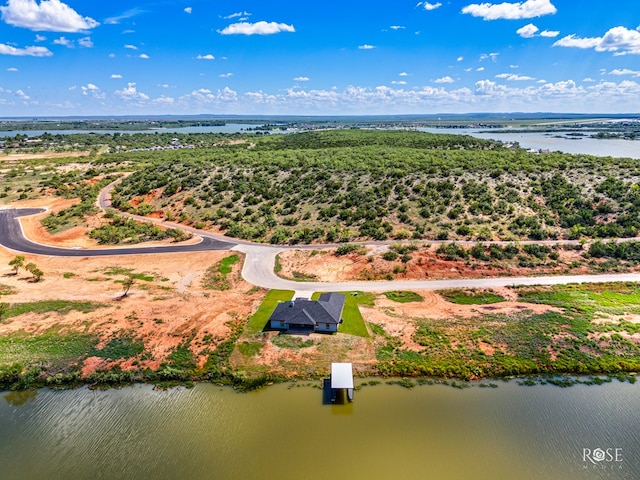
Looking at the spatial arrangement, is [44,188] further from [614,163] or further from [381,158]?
[614,163]

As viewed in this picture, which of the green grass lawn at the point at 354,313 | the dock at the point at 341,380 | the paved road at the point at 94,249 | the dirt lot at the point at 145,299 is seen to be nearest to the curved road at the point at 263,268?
the paved road at the point at 94,249

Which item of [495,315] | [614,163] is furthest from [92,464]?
[614,163]

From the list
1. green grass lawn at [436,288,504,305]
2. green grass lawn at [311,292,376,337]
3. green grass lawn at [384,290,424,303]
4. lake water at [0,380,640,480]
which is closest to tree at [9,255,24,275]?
lake water at [0,380,640,480]

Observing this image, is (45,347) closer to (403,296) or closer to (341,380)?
(341,380)

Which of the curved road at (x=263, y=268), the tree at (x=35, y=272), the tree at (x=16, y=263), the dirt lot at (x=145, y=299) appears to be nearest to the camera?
the dirt lot at (x=145, y=299)

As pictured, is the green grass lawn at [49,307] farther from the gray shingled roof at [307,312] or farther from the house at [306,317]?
the gray shingled roof at [307,312]

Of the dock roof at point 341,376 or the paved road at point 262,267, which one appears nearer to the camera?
the dock roof at point 341,376
